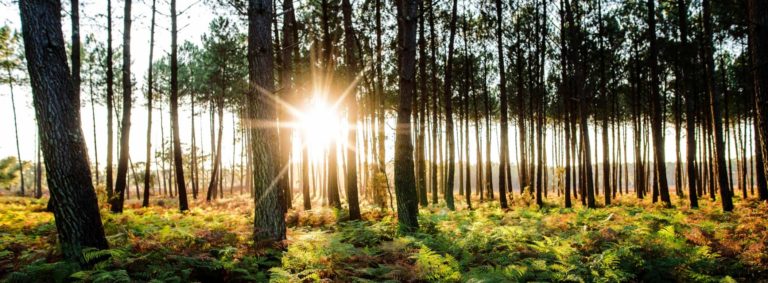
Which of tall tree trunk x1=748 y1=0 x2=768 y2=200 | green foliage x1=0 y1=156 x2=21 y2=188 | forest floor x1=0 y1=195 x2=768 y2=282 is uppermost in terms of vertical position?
tall tree trunk x1=748 y1=0 x2=768 y2=200

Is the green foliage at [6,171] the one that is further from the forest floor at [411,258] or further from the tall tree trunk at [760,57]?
the tall tree trunk at [760,57]

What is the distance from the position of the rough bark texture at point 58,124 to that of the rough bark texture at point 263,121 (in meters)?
2.52

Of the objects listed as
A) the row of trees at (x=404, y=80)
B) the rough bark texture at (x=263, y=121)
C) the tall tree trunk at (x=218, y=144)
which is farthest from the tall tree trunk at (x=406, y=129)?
the tall tree trunk at (x=218, y=144)

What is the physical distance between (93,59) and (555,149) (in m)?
40.9

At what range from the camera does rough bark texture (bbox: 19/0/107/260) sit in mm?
5227

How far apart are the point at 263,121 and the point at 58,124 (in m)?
2.89

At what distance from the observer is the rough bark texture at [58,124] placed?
5.23m

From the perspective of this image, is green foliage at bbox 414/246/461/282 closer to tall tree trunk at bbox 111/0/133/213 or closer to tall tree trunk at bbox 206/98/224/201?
tall tree trunk at bbox 111/0/133/213

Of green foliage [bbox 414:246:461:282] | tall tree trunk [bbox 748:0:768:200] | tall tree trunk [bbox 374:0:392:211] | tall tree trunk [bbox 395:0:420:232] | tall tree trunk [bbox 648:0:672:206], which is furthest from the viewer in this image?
tall tree trunk [bbox 648:0:672:206]

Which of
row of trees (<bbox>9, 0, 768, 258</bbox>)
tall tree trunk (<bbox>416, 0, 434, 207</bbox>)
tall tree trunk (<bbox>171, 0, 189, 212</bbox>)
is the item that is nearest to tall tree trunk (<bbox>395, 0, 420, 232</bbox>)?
row of trees (<bbox>9, 0, 768, 258</bbox>)

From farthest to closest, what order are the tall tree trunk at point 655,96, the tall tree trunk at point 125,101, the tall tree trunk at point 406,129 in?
the tall tree trunk at point 655,96, the tall tree trunk at point 125,101, the tall tree trunk at point 406,129

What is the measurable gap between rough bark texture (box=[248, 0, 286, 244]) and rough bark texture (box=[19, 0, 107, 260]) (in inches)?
99.3

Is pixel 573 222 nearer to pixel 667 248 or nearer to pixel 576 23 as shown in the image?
pixel 667 248

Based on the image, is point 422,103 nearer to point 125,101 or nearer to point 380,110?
point 380,110
